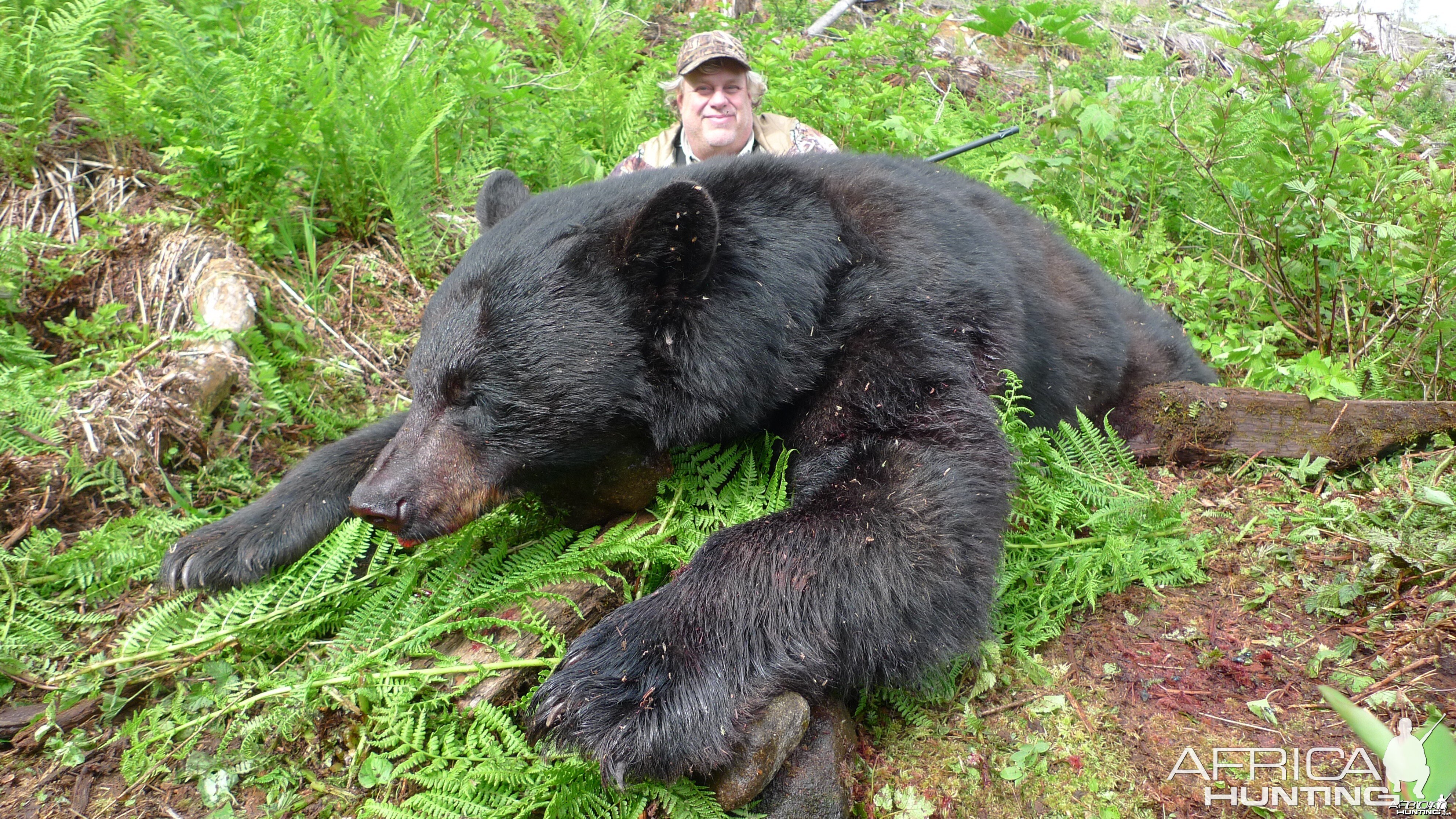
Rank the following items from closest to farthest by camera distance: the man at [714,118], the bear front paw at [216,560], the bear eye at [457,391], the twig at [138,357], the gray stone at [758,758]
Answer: the gray stone at [758,758]
the bear eye at [457,391]
the bear front paw at [216,560]
the twig at [138,357]
the man at [714,118]

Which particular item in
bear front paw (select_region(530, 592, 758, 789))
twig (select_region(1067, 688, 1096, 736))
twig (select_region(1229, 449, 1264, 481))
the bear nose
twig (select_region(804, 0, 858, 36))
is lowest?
twig (select_region(1067, 688, 1096, 736))

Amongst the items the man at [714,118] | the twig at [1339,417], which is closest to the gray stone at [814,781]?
the twig at [1339,417]

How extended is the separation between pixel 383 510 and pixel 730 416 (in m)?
1.21

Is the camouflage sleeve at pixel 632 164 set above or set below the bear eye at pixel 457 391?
above

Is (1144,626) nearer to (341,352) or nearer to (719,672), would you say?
(719,672)

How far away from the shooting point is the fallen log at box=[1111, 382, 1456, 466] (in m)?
3.49

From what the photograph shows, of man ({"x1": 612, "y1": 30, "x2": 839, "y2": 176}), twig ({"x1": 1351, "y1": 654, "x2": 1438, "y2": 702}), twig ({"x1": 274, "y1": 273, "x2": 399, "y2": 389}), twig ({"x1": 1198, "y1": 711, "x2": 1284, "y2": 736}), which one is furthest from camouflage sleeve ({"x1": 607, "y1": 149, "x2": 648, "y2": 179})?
twig ({"x1": 1351, "y1": 654, "x2": 1438, "y2": 702})

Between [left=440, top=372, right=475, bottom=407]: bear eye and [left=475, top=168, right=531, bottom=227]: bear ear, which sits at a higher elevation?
[left=475, top=168, right=531, bottom=227]: bear ear

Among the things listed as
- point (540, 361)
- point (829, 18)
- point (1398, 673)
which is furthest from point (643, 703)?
point (829, 18)

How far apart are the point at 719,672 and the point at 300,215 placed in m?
4.25

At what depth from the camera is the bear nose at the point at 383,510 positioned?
2711mm

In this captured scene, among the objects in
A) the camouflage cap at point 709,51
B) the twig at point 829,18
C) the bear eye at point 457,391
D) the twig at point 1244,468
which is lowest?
the twig at point 1244,468

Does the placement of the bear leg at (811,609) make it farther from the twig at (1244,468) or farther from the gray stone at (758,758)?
the twig at (1244,468)

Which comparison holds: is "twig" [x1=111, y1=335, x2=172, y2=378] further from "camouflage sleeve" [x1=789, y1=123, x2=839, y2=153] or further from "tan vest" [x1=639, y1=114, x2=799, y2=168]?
"camouflage sleeve" [x1=789, y1=123, x2=839, y2=153]
